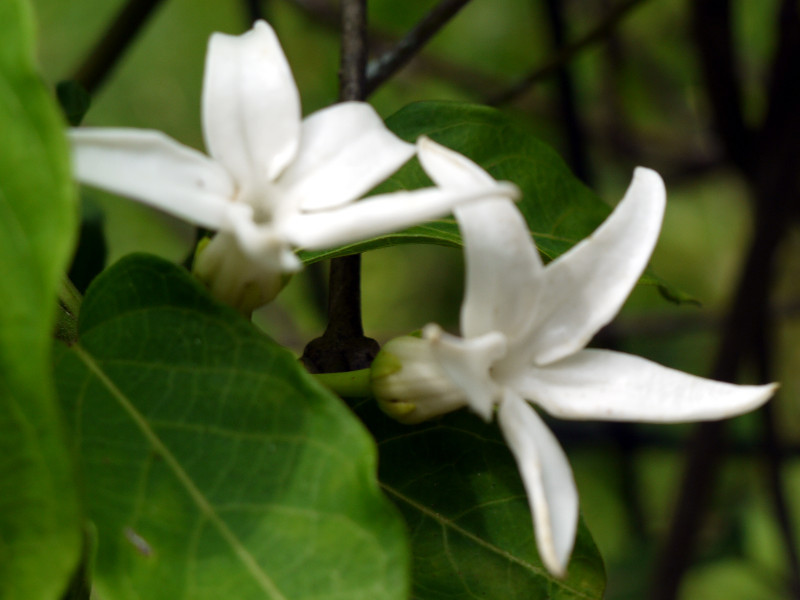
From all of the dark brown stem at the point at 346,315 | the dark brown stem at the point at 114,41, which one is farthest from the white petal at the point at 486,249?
the dark brown stem at the point at 114,41

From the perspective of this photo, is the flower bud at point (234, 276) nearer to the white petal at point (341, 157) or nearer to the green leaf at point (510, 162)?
the white petal at point (341, 157)

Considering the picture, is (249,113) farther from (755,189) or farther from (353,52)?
(755,189)

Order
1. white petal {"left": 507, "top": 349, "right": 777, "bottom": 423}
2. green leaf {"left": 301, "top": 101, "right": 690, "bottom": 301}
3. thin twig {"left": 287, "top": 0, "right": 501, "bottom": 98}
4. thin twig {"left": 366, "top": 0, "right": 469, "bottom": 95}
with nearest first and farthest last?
1. white petal {"left": 507, "top": 349, "right": 777, "bottom": 423}
2. green leaf {"left": 301, "top": 101, "right": 690, "bottom": 301}
3. thin twig {"left": 366, "top": 0, "right": 469, "bottom": 95}
4. thin twig {"left": 287, "top": 0, "right": 501, "bottom": 98}

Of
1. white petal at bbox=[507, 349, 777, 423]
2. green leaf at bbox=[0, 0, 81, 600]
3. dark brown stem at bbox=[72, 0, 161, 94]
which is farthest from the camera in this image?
dark brown stem at bbox=[72, 0, 161, 94]

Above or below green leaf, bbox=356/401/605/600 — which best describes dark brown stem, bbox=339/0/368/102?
above

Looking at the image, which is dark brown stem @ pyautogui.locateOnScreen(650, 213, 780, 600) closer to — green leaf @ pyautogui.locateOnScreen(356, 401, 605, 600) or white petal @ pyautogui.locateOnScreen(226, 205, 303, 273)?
green leaf @ pyautogui.locateOnScreen(356, 401, 605, 600)

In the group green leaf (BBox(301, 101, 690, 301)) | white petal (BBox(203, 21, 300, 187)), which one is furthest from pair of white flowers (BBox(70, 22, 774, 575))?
green leaf (BBox(301, 101, 690, 301))

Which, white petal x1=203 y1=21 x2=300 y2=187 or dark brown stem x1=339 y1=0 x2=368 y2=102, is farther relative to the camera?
dark brown stem x1=339 y1=0 x2=368 y2=102
